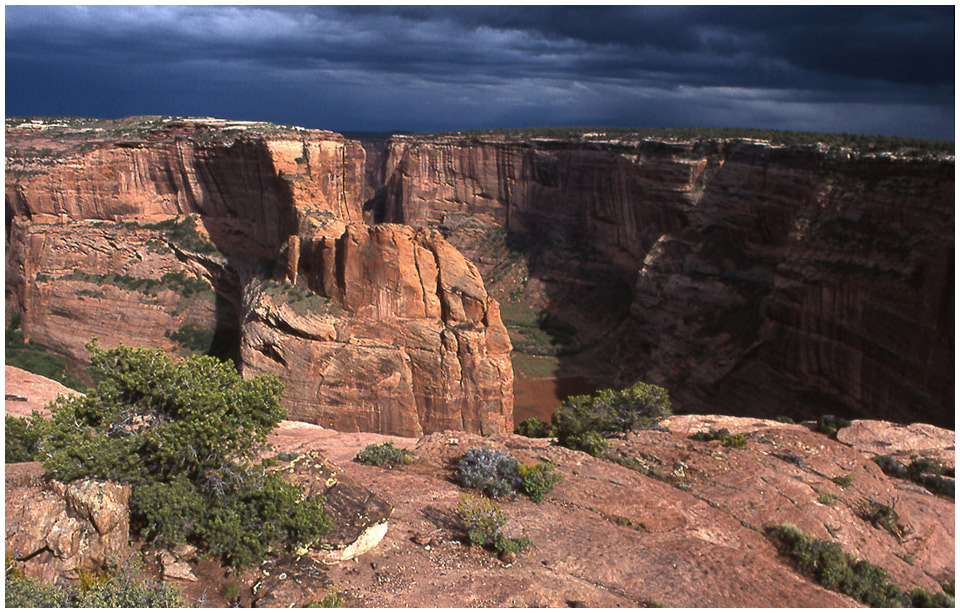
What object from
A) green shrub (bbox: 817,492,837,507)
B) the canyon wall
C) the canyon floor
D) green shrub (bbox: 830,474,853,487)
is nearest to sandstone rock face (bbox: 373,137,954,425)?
the canyon floor

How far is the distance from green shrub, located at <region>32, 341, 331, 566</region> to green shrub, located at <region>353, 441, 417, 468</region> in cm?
484

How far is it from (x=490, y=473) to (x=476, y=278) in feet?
37.7

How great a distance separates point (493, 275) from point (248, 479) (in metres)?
48.9

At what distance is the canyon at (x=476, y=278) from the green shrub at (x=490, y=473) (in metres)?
9.31

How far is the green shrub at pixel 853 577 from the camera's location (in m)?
10.9

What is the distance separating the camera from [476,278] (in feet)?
79.2

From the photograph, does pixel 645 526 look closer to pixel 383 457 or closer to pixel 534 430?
pixel 383 457

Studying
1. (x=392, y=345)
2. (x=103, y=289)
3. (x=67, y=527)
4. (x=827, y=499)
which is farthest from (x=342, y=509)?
(x=103, y=289)

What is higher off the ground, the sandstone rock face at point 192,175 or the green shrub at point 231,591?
the sandstone rock face at point 192,175

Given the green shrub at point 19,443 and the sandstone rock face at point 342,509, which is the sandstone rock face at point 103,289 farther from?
the sandstone rock face at point 342,509

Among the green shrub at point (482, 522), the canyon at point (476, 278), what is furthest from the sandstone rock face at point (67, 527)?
the canyon at point (476, 278)

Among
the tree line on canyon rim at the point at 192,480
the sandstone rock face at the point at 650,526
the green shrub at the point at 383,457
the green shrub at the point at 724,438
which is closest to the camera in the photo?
the tree line on canyon rim at the point at 192,480

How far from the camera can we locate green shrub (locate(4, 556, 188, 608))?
776 centimetres

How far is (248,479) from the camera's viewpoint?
32.1 ft
